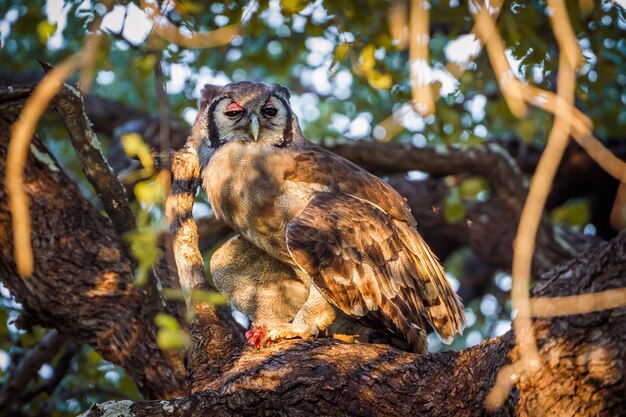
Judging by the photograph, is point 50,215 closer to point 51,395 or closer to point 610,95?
point 51,395

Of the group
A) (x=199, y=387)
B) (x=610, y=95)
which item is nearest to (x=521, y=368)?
(x=199, y=387)

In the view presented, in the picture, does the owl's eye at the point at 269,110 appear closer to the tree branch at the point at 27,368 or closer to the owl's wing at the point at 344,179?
the owl's wing at the point at 344,179

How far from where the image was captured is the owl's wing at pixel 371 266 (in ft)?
15.4

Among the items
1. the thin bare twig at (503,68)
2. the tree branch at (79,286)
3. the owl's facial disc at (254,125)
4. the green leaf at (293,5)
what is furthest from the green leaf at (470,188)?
the thin bare twig at (503,68)

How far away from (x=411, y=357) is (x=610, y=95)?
5.77 m

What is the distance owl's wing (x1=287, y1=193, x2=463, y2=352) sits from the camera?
185 inches

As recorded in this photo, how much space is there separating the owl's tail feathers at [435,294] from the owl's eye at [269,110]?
1159mm

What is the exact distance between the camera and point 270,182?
519 cm

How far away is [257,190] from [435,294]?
4.32 feet

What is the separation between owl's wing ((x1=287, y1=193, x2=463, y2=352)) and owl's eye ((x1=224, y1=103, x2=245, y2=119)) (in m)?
0.85

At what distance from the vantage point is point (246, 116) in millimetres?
5379

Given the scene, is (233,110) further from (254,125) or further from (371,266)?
(371,266)

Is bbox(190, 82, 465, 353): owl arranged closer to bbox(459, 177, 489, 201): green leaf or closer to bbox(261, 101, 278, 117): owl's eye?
bbox(261, 101, 278, 117): owl's eye

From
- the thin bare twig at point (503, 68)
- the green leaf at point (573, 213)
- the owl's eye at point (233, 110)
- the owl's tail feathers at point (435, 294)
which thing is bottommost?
the green leaf at point (573, 213)
